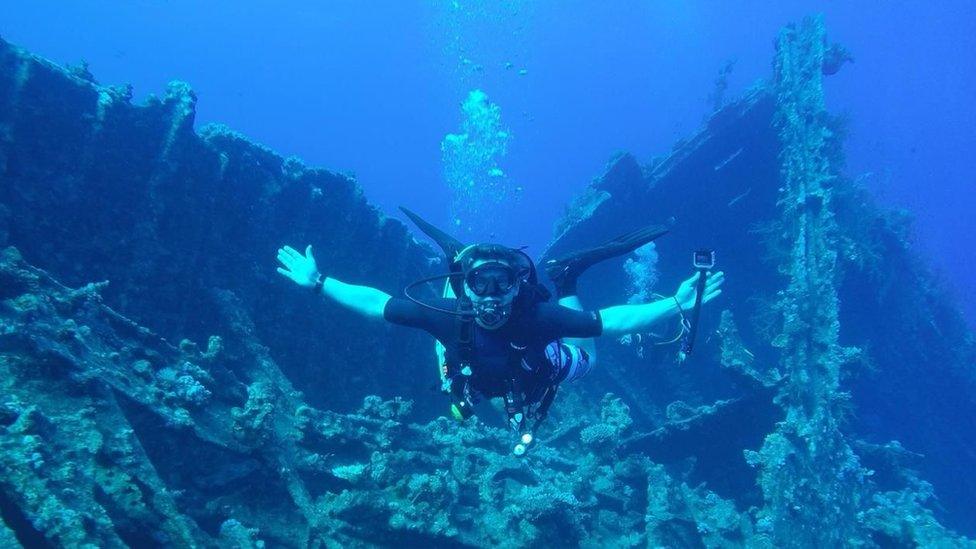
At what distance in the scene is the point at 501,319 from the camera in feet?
14.0

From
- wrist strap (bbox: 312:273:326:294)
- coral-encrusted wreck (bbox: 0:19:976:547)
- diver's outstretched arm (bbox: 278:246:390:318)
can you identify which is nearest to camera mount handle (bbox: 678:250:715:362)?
coral-encrusted wreck (bbox: 0:19:976:547)

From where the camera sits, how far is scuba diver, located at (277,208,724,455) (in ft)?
13.9

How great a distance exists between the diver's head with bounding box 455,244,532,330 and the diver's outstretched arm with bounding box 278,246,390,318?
0.89 m

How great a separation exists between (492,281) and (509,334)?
0.52 meters

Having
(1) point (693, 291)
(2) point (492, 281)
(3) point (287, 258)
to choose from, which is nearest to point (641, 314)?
(1) point (693, 291)

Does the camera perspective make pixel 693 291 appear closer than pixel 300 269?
Yes

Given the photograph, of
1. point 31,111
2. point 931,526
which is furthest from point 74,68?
point 931,526

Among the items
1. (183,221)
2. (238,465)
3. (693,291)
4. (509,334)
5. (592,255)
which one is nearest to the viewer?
(509,334)

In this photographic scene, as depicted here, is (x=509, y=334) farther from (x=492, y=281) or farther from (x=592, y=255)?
(x=592, y=255)

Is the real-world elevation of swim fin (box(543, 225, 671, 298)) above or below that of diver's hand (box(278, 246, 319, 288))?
above

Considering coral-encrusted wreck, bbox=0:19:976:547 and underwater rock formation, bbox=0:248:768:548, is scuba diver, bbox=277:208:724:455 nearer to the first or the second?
coral-encrusted wreck, bbox=0:19:976:547

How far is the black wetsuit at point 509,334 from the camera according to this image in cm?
437

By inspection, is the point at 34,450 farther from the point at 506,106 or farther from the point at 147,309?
the point at 506,106

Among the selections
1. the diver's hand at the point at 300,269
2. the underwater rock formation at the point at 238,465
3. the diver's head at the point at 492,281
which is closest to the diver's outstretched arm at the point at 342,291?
the diver's hand at the point at 300,269
